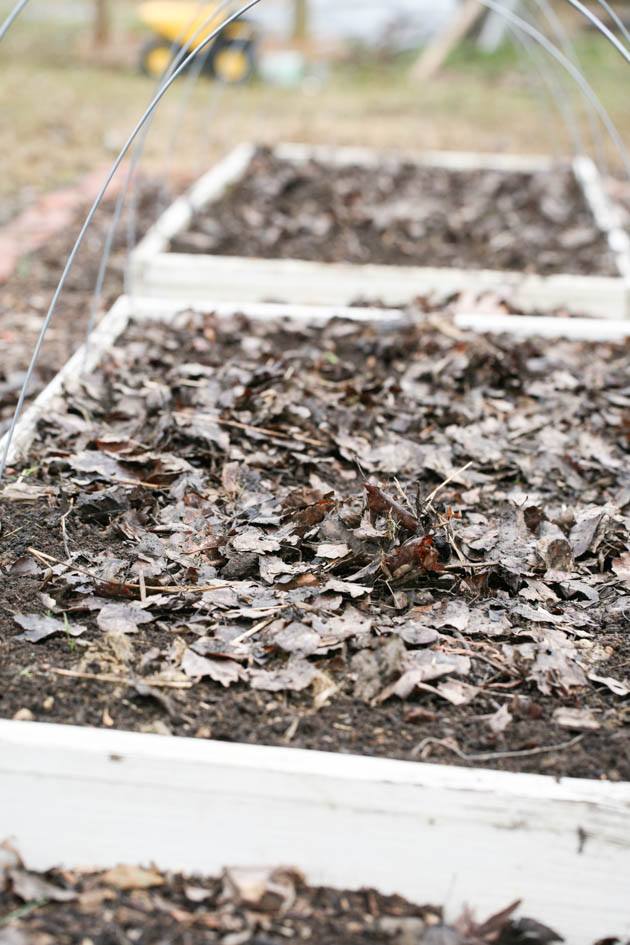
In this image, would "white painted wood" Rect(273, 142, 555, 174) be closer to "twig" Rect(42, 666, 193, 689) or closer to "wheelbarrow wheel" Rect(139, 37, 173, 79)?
"wheelbarrow wheel" Rect(139, 37, 173, 79)

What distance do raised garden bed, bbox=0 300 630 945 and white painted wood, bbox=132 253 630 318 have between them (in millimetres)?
1071

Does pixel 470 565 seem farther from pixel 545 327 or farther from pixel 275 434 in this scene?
pixel 545 327

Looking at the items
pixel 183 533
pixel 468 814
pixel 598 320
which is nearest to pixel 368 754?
pixel 468 814

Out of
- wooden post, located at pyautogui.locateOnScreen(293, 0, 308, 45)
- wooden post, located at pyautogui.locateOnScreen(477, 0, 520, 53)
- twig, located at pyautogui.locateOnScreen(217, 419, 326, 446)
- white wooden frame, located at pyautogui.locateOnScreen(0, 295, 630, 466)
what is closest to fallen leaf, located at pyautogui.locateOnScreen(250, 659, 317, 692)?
twig, located at pyautogui.locateOnScreen(217, 419, 326, 446)

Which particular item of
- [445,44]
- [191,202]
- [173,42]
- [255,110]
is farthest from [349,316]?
[445,44]

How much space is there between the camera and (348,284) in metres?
4.81

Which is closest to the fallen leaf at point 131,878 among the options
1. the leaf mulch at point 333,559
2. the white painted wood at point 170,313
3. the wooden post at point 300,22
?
the leaf mulch at point 333,559

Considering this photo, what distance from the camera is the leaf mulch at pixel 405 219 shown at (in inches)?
211

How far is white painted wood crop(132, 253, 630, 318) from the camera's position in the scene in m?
4.79

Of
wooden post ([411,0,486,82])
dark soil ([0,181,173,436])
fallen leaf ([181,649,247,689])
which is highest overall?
fallen leaf ([181,649,247,689])

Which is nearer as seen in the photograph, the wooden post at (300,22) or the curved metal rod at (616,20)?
the curved metal rod at (616,20)

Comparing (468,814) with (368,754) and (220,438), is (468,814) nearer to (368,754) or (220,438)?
(368,754)

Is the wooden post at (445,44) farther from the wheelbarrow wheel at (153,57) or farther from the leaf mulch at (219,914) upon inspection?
the leaf mulch at (219,914)

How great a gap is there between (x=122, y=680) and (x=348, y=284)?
2976 millimetres
